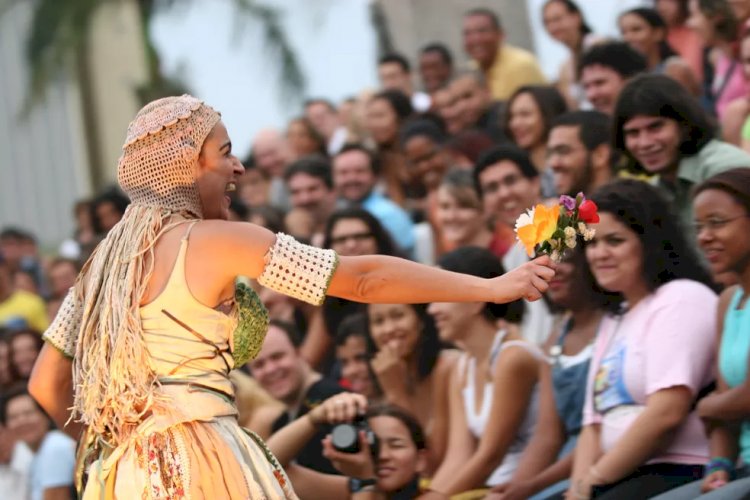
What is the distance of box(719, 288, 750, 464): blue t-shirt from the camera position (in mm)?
5695

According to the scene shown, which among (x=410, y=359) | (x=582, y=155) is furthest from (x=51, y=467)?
(x=582, y=155)

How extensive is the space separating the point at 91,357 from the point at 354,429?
5.01 feet

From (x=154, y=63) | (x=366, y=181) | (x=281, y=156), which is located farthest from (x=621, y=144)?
(x=154, y=63)

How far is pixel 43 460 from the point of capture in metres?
8.29

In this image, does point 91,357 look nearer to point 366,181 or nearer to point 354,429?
point 354,429

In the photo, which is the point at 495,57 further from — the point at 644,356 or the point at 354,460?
the point at 354,460

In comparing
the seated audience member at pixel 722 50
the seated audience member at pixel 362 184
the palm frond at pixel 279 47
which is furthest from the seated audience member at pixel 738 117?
the palm frond at pixel 279 47

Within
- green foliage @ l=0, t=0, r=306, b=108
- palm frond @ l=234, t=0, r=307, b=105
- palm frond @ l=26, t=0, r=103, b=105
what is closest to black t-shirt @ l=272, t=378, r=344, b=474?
palm frond @ l=234, t=0, r=307, b=105

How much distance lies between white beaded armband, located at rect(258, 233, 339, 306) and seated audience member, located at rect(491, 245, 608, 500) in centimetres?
222

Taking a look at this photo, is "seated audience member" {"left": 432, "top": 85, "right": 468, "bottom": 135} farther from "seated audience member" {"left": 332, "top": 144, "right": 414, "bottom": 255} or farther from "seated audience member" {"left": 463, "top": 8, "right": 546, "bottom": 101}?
"seated audience member" {"left": 332, "top": 144, "right": 414, "bottom": 255}

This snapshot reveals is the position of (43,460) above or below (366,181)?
below

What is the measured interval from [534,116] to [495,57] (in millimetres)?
2177

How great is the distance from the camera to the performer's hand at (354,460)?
6090mm

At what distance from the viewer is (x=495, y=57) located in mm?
11141
